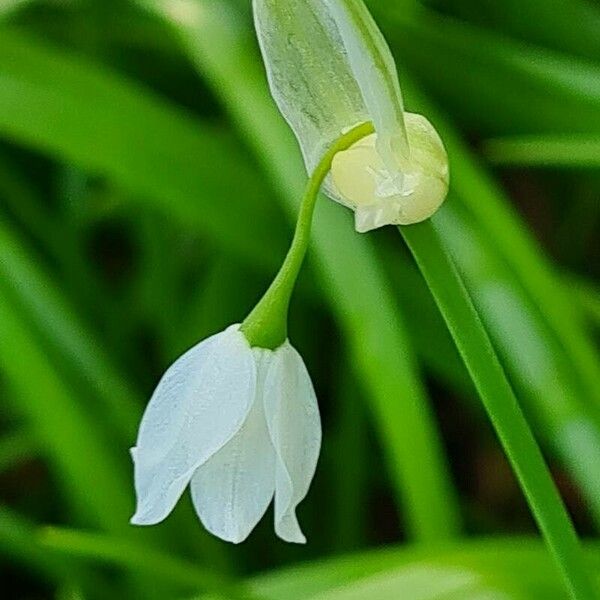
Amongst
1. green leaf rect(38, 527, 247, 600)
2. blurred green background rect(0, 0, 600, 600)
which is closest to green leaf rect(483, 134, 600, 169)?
blurred green background rect(0, 0, 600, 600)

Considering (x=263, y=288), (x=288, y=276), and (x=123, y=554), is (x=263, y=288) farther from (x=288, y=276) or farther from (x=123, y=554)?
(x=288, y=276)

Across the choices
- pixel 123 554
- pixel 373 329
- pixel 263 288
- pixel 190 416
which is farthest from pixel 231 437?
pixel 263 288

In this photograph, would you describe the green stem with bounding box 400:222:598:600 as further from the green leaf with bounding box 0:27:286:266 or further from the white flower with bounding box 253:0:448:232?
the green leaf with bounding box 0:27:286:266

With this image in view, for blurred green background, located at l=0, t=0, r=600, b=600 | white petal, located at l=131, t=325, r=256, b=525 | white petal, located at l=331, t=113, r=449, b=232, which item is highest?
white petal, located at l=331, t=113, r=449, b=232

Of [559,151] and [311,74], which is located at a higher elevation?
[311,74]

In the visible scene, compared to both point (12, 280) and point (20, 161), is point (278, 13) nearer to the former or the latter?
point (12, 280)

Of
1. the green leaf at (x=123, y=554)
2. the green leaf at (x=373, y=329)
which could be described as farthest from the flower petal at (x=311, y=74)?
the green leaf at (x=373, y=329)
